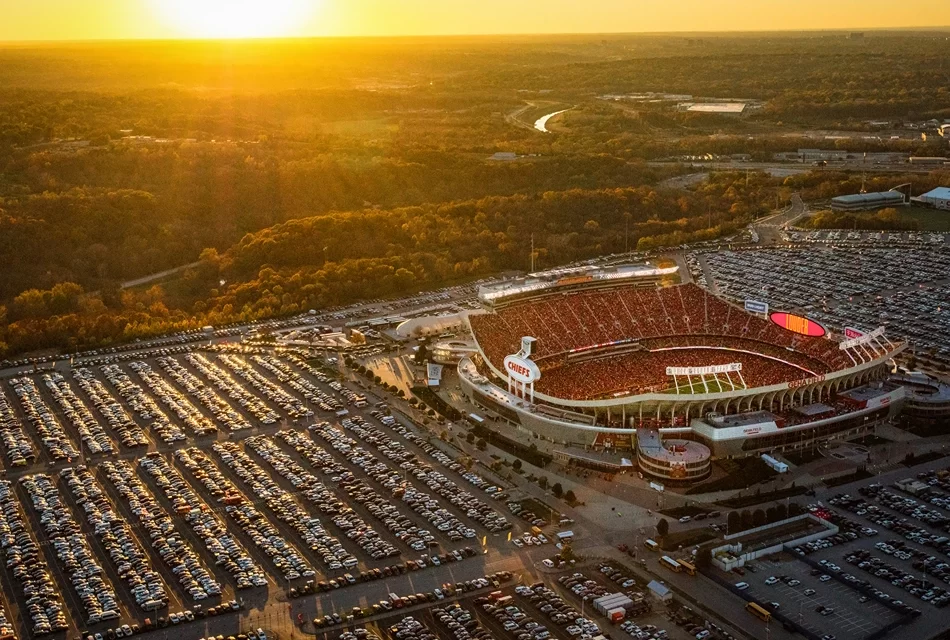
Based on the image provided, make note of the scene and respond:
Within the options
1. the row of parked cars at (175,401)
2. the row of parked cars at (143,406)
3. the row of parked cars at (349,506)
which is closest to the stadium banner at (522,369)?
the row of parked cars at (349,506)

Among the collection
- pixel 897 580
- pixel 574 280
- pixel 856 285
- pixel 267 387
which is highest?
pixel 574 280

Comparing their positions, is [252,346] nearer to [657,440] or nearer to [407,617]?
[657,440]

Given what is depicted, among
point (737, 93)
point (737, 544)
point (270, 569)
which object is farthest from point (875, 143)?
point (270, 569)

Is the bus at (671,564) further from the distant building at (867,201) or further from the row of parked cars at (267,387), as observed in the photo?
the distant building at (867,201)

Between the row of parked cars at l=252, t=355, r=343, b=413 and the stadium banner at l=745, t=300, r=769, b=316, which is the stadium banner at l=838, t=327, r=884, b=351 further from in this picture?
the row of parked cars at l=252, t=355, r=343, b=413

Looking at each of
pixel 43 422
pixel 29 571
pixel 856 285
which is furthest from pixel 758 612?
pixel 856 285

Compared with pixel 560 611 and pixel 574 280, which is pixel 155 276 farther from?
pixel 560 611
